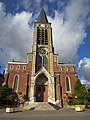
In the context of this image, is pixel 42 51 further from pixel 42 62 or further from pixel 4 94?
pixel 4 94

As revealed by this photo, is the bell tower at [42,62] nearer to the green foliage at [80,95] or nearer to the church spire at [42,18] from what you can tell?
the church spire at [42,18]

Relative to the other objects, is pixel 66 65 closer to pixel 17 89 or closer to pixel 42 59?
pixel 42 59

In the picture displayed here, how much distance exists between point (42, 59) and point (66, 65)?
22.6 ft

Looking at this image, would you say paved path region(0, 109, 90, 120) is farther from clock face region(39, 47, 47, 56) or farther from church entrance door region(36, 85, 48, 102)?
clock face region(39, 47, 47, 56)

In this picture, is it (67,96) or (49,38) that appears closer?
(67,96)

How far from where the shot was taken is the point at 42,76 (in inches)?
1503

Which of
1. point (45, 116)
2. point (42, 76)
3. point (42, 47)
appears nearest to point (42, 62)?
point (42, 76)

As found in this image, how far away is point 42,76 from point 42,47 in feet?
29.4

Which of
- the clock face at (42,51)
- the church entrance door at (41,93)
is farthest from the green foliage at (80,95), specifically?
the clock face at (42,51)

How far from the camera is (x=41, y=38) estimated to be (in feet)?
144

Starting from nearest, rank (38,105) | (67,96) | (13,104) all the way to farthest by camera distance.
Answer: (38,105) → (13,104) → (67,96)

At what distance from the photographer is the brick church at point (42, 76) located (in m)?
35.2

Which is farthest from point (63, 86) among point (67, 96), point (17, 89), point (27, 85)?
point (17, 89)

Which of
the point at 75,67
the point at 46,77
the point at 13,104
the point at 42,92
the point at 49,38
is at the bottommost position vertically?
the point at 13,104
